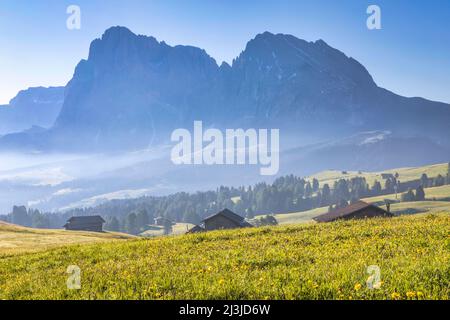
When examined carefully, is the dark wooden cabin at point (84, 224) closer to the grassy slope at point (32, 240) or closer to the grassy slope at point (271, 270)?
the grassy slope at point (32, 240)

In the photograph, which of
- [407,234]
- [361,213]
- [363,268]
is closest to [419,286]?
[363,268]

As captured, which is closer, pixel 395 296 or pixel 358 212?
pixel 395 296

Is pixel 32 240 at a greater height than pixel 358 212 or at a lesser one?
lesser

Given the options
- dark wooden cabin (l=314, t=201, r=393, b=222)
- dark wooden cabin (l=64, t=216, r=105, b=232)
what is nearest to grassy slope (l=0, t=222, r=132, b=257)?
dark wooden cabin (l=314, t=201, r=393, b=222)

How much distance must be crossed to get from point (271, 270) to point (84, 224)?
16975 centimetres

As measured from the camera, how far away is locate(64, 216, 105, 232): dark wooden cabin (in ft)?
556

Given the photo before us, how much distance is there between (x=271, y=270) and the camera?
13094mm

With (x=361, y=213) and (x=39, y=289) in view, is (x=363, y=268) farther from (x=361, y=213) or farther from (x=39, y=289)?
(x=361, y=213)

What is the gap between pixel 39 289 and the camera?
42.7 feet

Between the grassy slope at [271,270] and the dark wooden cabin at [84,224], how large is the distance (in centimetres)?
15611

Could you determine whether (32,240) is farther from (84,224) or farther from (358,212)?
(84,224)

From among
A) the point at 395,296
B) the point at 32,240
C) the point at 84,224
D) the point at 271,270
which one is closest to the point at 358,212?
the point at 32,240
